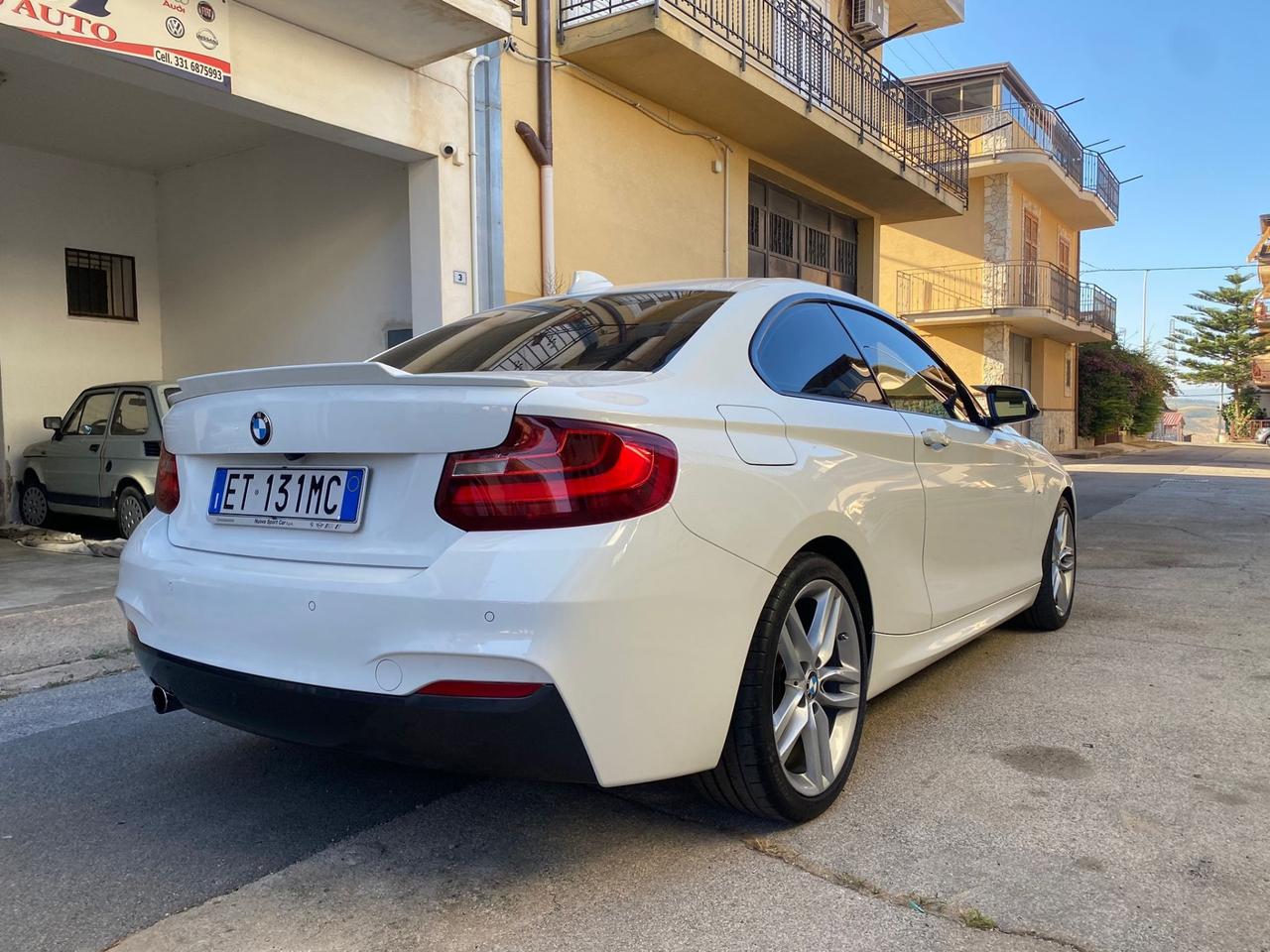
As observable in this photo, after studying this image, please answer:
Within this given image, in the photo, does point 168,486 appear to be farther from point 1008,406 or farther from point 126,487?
point 126,487

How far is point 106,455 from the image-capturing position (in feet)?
27.3

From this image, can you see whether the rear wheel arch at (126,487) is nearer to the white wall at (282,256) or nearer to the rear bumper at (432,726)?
the white wall at (282,256)

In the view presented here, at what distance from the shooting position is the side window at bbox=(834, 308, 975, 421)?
350cm

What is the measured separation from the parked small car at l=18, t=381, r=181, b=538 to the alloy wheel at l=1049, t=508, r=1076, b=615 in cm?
671

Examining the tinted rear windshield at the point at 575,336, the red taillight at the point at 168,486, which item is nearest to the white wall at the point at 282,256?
the tinted rear windshield at the point at 575,336

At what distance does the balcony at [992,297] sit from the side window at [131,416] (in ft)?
66.1

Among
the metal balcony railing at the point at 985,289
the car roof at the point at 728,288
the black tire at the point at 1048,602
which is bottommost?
the black tire at the point at 1048,602

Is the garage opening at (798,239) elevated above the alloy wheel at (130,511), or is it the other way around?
the garage opening at (798,239)

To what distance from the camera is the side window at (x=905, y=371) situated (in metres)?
3.50

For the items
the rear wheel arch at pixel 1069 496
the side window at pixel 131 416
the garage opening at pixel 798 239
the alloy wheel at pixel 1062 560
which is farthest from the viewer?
the garage opening at pixel 798 239

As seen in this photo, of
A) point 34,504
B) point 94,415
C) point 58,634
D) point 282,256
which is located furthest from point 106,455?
point 58,634

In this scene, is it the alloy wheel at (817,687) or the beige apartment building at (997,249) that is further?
the beige apartment building at (997,249)

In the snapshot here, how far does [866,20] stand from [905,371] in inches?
525

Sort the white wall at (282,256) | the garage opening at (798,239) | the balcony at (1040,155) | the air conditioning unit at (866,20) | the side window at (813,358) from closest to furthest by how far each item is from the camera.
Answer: the side window at (813,358) → the white wall at (282,256) → the garage opening at (798,239) → the air conditioning unit at (866,20) → the balcony at (1040,155)
